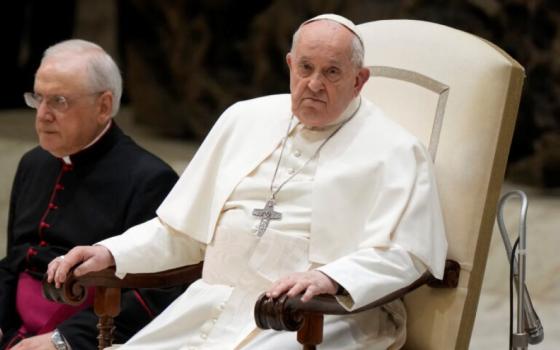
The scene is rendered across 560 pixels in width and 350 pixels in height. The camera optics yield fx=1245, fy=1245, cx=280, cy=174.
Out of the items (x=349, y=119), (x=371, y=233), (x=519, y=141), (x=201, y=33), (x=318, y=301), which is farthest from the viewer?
(x=201, y=33)

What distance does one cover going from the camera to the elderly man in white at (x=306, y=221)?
3.86 meters

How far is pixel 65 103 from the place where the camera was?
4.49 m

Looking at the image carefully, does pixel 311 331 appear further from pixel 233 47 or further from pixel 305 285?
pixel 233 47

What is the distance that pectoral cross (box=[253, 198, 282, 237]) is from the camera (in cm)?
402

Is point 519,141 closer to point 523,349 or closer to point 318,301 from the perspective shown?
point 523,349

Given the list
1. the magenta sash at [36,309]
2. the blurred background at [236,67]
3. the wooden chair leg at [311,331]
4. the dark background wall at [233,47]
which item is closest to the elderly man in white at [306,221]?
the wooden chair leg at [311,331]

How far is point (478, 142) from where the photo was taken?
405cm

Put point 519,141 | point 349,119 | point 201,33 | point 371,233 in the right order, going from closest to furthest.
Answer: point 371,233 → point 349,119 → point 519,141 → point 201,33

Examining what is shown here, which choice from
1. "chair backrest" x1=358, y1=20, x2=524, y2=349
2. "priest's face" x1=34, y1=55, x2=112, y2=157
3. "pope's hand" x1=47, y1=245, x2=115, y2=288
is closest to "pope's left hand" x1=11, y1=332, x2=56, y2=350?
"pope's hand" x1=47, y1=245, x2=115, y2=288

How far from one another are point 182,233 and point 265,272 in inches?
15.9

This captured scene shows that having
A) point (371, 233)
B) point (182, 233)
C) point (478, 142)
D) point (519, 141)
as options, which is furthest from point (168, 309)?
point (519, 141)

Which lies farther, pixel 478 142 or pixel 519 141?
pixel 519 141

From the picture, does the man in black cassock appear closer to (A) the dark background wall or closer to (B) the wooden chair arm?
A: (B) the wooden chair arm

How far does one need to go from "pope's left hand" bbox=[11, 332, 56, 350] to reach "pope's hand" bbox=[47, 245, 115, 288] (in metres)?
0.38
